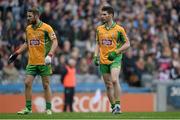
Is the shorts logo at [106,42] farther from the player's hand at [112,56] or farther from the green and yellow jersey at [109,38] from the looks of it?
the player's hand at [112,56]

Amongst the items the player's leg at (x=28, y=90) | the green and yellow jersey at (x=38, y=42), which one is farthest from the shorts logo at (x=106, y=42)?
the player's leg at (x=28, y=90)

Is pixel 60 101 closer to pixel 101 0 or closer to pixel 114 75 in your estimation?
pixel 101 0

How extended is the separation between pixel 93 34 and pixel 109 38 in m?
10.4

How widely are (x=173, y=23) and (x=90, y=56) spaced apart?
5162 mm

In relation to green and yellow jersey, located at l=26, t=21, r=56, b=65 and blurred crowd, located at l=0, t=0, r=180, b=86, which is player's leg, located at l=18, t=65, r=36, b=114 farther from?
blurred crowd, located at l=0, t=0, r=180, b=86

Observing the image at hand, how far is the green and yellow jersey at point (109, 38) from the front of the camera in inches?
719

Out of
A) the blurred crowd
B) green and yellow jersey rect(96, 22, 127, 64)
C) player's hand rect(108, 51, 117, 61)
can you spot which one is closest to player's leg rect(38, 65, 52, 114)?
green and yellow jersey rect(96, 22, 127, 64)

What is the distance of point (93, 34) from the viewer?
2870 cm

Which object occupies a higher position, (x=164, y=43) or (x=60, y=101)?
(x=164, y=43)

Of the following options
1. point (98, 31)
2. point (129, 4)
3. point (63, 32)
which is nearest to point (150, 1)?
point (129, 4)

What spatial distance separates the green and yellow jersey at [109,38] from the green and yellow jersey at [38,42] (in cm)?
121

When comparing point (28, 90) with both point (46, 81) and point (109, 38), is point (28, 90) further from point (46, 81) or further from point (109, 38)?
point (109, 38)

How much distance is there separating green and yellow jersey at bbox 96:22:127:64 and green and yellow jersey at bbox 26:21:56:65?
47.6 inches

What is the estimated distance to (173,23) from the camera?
3181 centimetres
